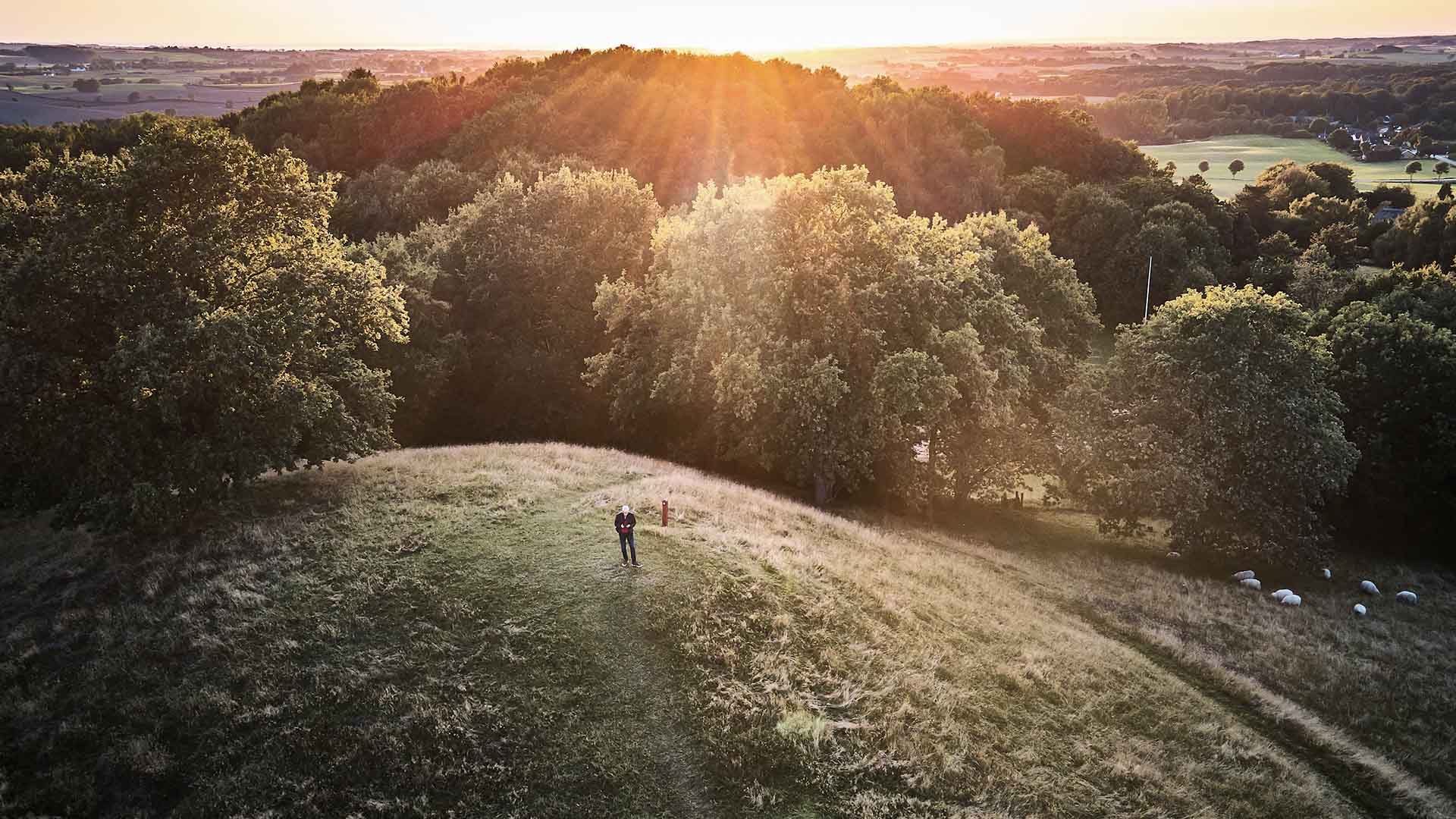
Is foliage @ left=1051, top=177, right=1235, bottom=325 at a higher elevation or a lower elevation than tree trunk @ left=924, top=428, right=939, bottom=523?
higher

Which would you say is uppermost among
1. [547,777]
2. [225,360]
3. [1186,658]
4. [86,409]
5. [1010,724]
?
[225,360]

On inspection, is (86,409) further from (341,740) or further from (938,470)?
(938,470)

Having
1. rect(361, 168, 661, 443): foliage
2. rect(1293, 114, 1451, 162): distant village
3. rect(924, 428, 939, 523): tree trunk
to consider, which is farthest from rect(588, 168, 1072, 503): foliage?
rect(1293, 114, 1451, 162): distant village

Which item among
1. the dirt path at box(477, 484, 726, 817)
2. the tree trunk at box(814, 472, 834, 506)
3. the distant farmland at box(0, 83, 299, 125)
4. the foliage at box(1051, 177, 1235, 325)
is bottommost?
the tree trunk at box(814, 472, 834, 506)

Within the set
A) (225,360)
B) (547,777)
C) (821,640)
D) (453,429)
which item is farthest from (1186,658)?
(453,429)

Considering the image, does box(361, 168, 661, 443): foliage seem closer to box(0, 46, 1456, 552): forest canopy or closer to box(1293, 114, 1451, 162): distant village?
box(0, 46, 1456, 552): forest canopy

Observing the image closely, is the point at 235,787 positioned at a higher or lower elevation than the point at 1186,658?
higher
